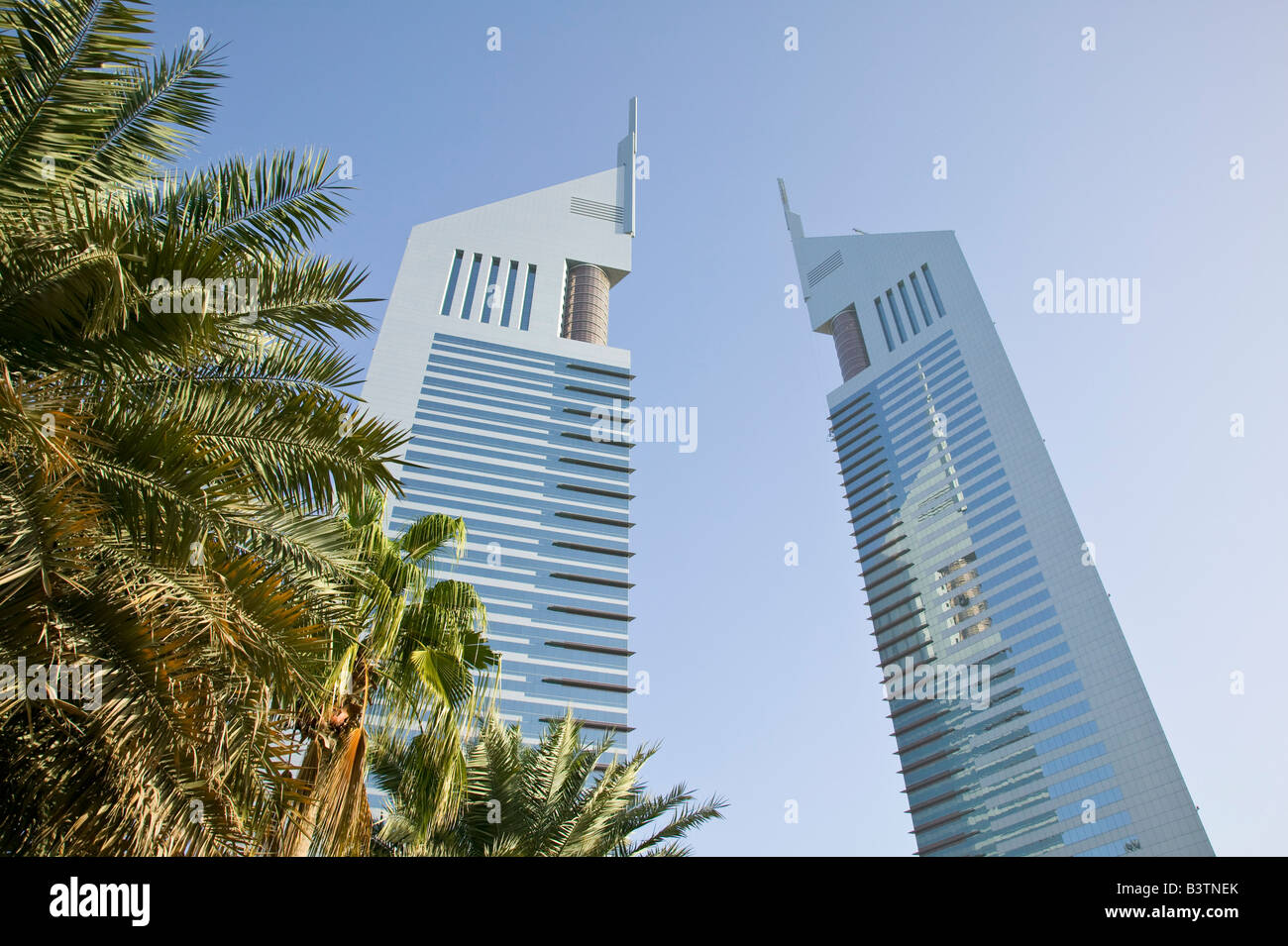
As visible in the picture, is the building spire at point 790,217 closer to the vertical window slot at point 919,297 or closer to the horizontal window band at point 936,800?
the vertical window slot at point 919,297

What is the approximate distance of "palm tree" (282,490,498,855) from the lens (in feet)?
25.9

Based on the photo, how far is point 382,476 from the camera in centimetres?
727

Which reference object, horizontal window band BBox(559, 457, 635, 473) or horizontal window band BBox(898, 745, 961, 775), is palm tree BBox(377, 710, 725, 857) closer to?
horizontal window band BBox(559, 457, 635, 473)

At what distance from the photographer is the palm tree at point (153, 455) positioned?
5402 millimetres

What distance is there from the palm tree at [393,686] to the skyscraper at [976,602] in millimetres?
100315

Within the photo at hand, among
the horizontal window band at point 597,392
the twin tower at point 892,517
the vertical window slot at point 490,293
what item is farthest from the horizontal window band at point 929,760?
the vertical window slot at point 490,293

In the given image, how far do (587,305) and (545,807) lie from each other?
13294 cm

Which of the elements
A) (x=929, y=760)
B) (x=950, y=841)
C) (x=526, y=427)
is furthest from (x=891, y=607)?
(x=526, y=427)

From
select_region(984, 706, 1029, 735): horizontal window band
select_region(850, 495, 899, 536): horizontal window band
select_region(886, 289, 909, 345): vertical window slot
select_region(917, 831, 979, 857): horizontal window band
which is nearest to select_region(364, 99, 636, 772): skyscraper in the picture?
select_region(917, 831, 979, 857): horizontal window band

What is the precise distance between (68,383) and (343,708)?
4.15 meters

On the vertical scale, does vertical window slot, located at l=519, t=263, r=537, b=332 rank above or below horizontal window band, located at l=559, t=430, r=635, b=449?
above

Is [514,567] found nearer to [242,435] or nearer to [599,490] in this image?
[599,490]

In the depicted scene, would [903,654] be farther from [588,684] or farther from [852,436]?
[588,684]

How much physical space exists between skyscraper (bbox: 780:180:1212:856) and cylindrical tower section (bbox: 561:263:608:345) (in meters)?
50.4
